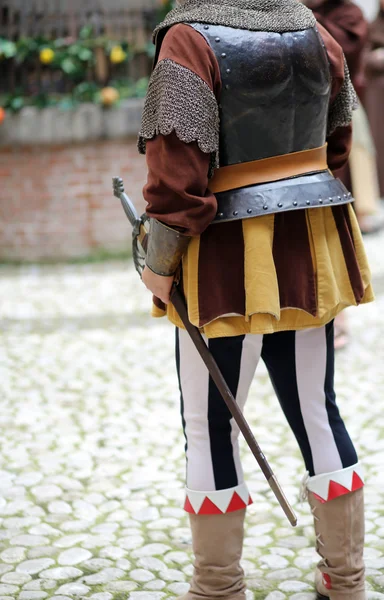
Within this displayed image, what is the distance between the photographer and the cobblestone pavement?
8.68 feet

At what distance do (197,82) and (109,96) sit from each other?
216 inches

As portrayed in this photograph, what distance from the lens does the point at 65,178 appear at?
24.5 ft

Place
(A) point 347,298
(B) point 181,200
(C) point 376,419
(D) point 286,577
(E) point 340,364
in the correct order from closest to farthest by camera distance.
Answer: (B) point 181,200 → (A) point 347,298 → (D) point 286,577 → (C) point 376,419 → (E) point 340,364

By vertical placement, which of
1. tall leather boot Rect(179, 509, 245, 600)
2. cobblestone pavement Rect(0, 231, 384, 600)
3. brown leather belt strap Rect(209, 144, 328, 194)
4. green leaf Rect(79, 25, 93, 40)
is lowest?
cobblestone pavement Rect(0, 231, 384, 600)

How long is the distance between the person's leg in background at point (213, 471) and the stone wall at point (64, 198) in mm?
5329

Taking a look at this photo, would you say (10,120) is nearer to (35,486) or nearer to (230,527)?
(35,486)

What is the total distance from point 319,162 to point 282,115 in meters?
0.20

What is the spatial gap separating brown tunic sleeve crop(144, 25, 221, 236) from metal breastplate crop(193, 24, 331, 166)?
0.04m

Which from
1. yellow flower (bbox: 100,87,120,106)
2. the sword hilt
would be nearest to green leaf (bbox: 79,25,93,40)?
yellow flower (bbox: 100,87,120,106)

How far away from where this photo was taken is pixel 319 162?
7.43 ft

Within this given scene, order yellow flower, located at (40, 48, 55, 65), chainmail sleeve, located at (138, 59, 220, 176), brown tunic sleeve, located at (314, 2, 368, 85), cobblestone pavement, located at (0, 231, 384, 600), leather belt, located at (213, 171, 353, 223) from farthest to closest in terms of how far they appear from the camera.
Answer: yellow flower, located at (40, 48, 55, 65), brown tunic sleeve, located at (314, 2, 368, 85), cobblestone pavement, located at (0, 231, 384, 600), leather belt, located at (213, 171, 353, 223), chainmail sleeve, located at (138, 59, 220, 176)

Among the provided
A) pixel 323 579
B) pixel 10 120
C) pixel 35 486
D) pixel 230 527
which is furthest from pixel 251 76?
pixel 10 120

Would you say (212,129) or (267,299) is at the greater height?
(212,129)

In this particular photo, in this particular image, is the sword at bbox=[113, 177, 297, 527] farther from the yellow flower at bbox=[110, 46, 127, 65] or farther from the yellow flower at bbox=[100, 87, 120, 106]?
the yellow flower at bbox=[110, 46, 127, 65]
